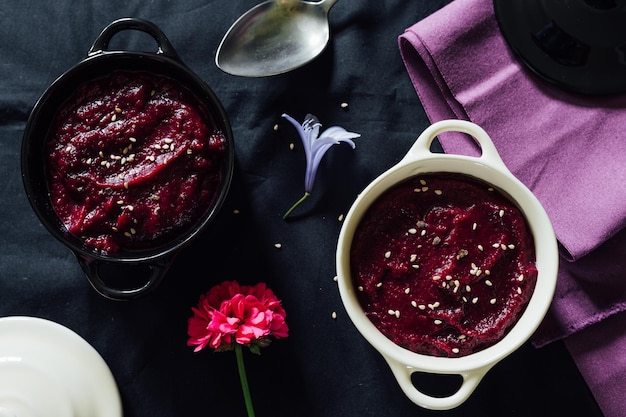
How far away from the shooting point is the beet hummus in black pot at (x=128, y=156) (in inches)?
65.7

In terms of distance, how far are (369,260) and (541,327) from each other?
48 cm

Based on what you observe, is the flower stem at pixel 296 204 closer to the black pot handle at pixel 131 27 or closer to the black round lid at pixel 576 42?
the black pot handle at pixel 131 27

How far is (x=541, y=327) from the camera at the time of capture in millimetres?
1812

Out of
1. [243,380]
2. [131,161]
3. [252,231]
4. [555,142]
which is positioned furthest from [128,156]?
[555,142]

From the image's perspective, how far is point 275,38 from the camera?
1.90 m

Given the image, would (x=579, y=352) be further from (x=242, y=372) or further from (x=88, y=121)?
(x=88, y=121)

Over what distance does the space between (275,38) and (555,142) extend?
73cm

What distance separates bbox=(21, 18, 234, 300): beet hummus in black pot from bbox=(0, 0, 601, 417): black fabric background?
0.21 meters

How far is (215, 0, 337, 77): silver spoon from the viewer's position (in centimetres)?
186

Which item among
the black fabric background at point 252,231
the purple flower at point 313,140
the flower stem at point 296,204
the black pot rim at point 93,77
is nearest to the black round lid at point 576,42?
the black fabric background at point 252,231

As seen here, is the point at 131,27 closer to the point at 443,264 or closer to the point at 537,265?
the point at 443,264

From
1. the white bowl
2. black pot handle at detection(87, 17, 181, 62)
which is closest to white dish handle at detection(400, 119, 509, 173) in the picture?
the white bowl

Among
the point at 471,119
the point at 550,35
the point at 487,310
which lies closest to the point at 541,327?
the point at 487,310

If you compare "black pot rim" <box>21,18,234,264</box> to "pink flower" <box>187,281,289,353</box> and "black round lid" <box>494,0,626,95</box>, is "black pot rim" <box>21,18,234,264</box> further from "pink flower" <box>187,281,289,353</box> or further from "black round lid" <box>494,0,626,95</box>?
"black round lid" <box>494,0,626,95</box>
